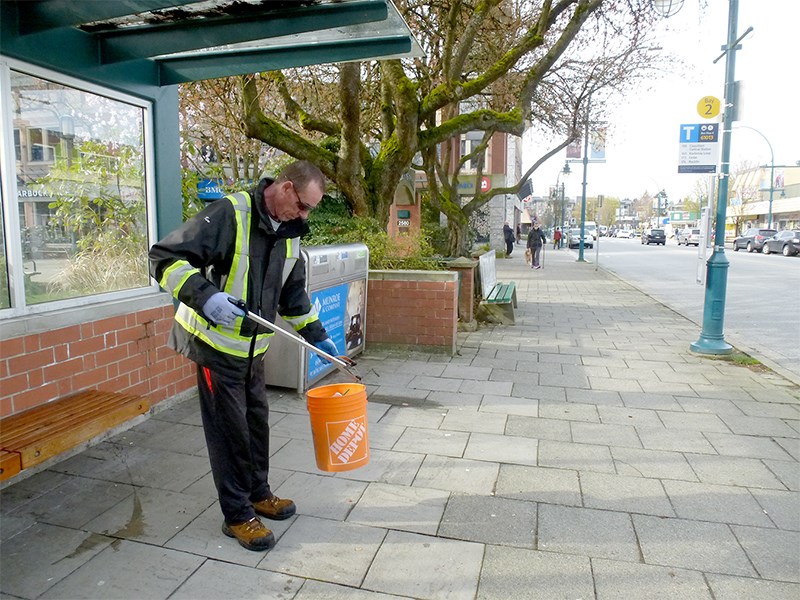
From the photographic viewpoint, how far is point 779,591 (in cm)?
257

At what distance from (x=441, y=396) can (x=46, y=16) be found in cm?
408

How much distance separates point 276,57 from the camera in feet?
15.3

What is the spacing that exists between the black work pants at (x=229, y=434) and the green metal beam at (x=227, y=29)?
7.62 feet

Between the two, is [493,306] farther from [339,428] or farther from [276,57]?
[339,428]

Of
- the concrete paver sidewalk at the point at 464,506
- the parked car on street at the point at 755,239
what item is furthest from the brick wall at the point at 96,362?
the parked car on street at the point at 755,239

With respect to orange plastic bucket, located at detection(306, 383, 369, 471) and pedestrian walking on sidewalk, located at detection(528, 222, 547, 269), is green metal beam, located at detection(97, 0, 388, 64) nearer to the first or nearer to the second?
orange plastic bucket, located at detection(306, 383, 369, 471)

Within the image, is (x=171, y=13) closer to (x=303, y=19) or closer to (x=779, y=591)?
(x=303, y=19)

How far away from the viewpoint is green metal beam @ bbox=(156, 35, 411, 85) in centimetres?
456

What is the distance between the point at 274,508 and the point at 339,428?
605mm

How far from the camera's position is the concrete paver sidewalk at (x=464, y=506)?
2602mm

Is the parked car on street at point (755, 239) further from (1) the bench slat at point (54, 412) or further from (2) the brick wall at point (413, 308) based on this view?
Answer: (1) the bench slat at point (54, 412)

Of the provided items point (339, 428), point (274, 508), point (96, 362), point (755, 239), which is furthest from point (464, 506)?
point (755, 239)

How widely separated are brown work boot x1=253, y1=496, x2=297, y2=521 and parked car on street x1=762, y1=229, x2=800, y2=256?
36881mm

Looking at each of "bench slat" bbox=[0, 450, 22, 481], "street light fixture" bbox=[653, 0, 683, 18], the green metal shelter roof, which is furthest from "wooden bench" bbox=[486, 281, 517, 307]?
"bench slat" bbox=[0, 450, 22, 481]
